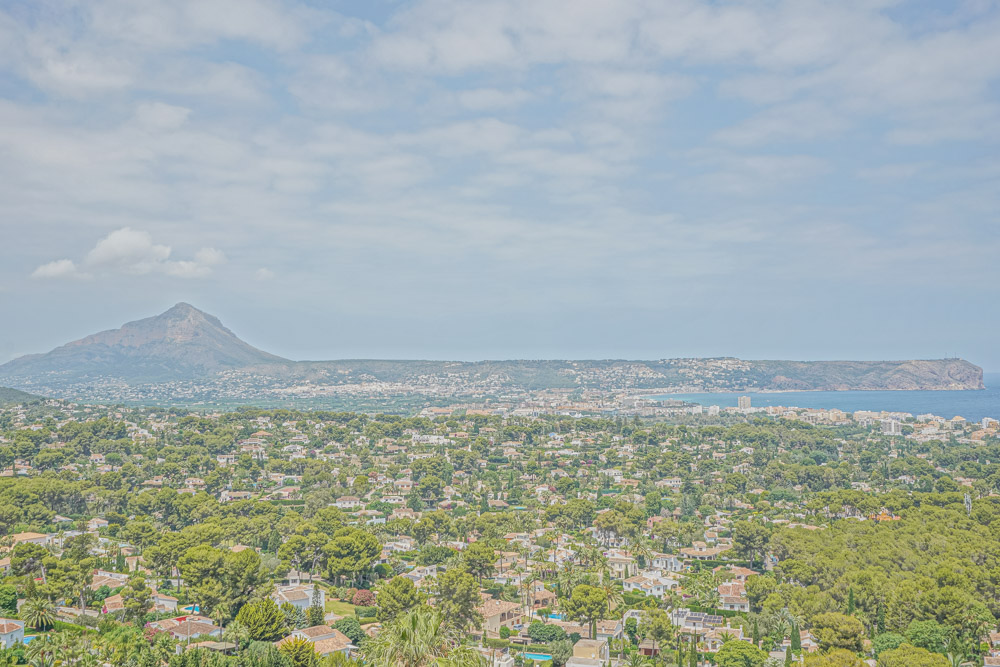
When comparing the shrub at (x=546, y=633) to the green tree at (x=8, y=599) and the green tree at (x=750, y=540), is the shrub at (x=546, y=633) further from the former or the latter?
the green tree at (x=8, y=599)

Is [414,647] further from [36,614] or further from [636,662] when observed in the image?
[36,614]

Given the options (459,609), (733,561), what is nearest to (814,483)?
(733,561)

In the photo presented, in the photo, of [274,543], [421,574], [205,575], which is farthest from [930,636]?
[274,543]

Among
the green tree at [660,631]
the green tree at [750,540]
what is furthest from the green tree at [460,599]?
the green tree at [750,540]

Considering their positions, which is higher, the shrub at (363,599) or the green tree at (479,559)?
the green tree at (479,559)

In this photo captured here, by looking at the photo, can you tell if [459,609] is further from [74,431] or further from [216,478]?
[74,431]

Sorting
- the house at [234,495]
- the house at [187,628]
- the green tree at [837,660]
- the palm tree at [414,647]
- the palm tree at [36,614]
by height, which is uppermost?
the palm tree at [414,647]

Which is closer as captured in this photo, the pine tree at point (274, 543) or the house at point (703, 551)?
the pine tree at point (274, 543)
